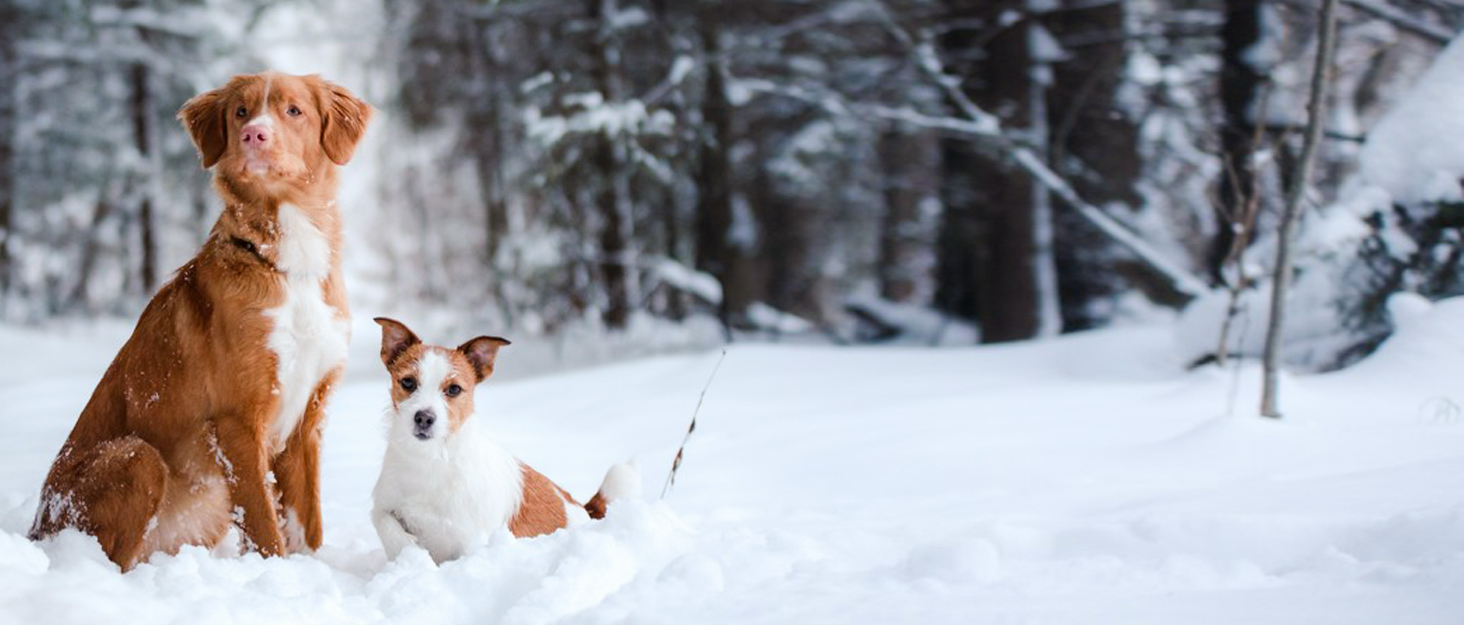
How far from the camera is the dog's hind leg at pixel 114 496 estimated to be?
10.3ft

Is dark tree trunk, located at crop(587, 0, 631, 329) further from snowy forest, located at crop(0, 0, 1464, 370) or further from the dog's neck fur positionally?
the dog's neck fur

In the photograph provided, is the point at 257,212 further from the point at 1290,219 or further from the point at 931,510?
the point at 1290,219

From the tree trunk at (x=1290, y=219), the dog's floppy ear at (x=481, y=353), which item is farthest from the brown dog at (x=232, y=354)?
the tree trunk at (x=1290, y=219)

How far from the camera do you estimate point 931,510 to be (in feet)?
14.2

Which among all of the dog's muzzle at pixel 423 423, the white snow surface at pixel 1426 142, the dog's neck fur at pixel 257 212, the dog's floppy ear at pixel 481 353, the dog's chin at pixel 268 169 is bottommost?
the dog's muzzle at pixel 423 423

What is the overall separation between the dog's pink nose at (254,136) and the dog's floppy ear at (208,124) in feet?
0.67

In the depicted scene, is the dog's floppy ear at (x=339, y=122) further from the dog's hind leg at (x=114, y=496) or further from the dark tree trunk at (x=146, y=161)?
the dark tree trunk at (x=146, y=161)

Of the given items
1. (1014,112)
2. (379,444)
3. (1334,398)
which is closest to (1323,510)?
(1334,398)

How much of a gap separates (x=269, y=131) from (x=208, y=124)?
0.29 m

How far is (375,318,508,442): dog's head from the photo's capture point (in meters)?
3.37

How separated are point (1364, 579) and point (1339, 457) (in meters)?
1.93

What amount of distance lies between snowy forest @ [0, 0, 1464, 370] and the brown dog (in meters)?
4.84

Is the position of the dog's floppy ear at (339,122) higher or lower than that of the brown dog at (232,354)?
higher

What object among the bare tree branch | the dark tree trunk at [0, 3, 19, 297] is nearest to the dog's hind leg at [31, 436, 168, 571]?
the bare tree branch
